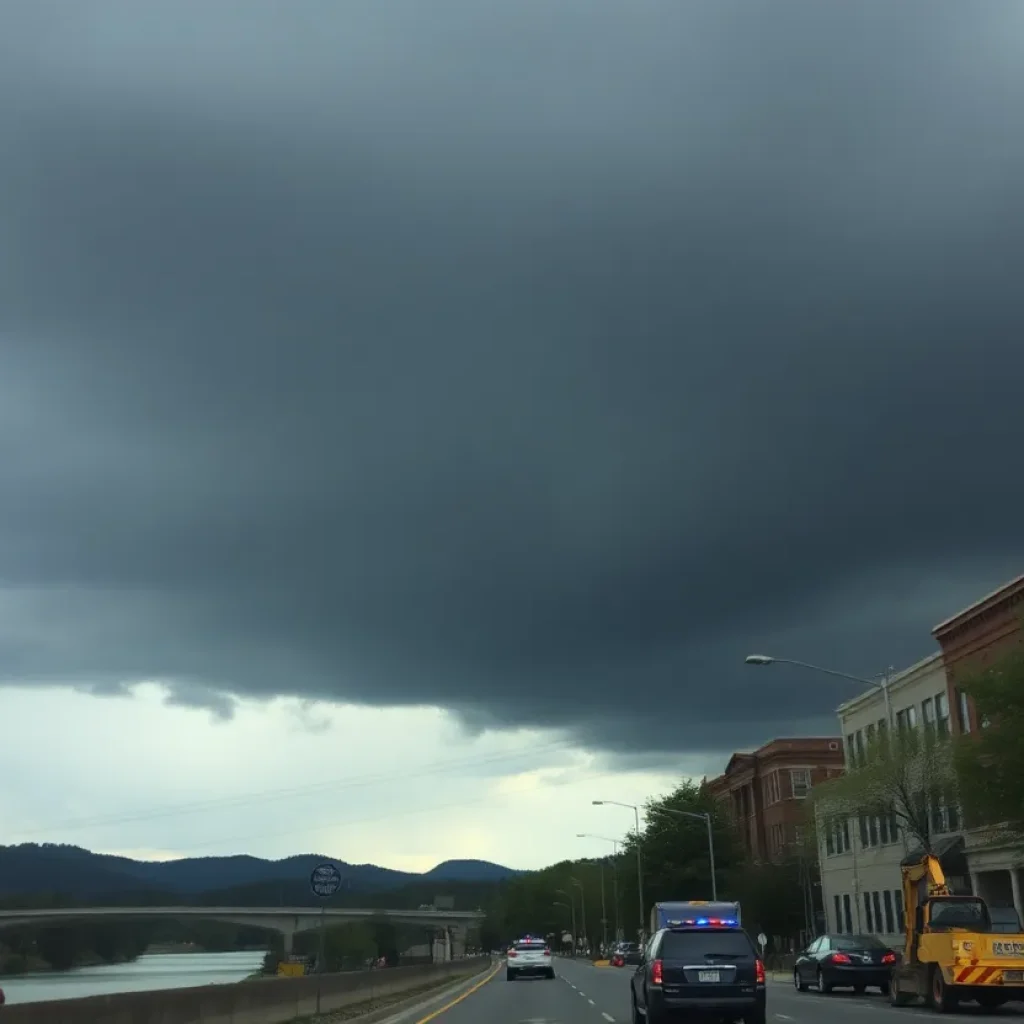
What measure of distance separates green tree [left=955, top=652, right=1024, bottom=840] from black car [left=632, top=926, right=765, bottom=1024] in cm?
1641

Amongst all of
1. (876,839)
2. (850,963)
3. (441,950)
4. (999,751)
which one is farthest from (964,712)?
(441,950)

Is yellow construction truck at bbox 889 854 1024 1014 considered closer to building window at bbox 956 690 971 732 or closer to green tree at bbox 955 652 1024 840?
green tree at bbox 955 652 1024 840

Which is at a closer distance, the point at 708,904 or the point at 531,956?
the point at 708,904

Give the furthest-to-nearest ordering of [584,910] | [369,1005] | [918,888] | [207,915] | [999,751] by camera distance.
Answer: [584,910] → [207,915] → [999,751] → [369,1005] → [918,888]

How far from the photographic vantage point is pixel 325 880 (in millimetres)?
24141

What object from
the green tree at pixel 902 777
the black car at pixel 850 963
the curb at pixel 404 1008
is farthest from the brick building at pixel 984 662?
the curb at pixel 404 1008

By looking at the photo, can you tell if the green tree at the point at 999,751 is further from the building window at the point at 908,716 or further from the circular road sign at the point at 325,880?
the building window at the point at 908,716

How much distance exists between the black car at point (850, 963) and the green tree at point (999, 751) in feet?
18.0

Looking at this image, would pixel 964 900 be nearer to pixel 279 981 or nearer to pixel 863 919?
pixel 279 981

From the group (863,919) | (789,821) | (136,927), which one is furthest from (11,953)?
(863,919)

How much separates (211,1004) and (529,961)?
45382 mm

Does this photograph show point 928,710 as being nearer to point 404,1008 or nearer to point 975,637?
point 975,637

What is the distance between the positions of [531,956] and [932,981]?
37129 millimetres

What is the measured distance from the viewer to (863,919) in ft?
239
